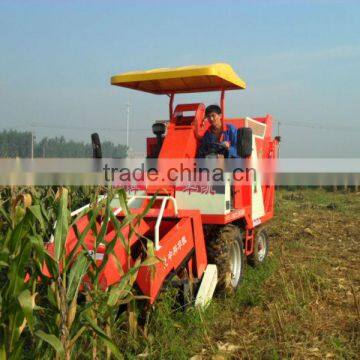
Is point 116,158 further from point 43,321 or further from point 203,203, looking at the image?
point 43,321

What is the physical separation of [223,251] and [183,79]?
1981 millimetres

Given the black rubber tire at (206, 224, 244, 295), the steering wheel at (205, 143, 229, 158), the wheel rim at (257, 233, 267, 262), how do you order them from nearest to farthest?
the black rubber tire at (206, 224, 244, 295)
the steering wheel at (205, 143, 229, 158)
the wheel rim at (257, 233, 267, 262)

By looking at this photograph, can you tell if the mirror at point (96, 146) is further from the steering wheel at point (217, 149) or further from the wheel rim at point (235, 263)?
the wheel rim at point (235, 263)

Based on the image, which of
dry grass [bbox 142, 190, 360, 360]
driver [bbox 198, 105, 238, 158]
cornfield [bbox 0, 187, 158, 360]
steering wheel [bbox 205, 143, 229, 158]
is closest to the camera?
cornfield [bbox 0, 187, 158, 360]

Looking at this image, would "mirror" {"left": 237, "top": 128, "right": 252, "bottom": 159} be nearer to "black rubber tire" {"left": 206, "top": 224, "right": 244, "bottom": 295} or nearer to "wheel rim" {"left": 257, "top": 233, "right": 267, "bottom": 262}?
"black rubber tire" {"left": 206, "top": 224, "right": 244, "bottom": 295}

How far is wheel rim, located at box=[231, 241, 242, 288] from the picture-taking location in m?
5.21

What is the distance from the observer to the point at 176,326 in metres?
3.85

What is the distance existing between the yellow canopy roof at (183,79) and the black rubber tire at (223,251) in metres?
1.62

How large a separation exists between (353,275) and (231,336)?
2550 mm

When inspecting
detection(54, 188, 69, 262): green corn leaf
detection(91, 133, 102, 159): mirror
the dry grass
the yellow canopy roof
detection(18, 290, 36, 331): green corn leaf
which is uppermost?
the yellow canopy roof

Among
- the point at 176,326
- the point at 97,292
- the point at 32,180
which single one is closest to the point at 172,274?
the point at 176,326

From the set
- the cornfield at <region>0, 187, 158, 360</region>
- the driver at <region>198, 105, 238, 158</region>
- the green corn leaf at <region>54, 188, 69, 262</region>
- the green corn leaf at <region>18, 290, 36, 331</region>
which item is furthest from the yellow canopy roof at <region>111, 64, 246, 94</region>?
the green corn leaf at <region>18, 290, 36, 331</region>

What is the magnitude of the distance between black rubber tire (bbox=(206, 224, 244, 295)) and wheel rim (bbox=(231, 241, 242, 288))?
4 centimetres

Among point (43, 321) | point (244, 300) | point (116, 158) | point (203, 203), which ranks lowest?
point (244, 300)
